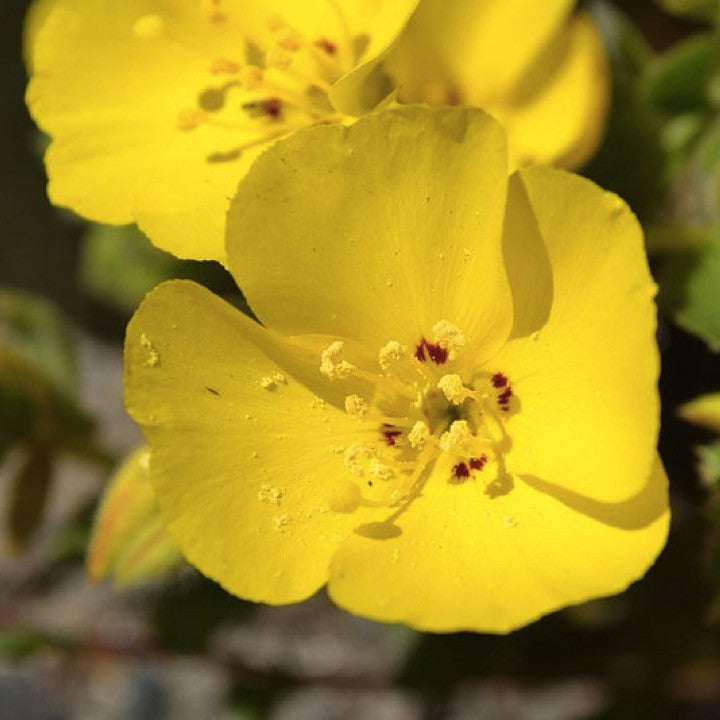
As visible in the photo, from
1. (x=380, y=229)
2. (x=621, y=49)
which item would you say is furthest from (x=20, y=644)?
(x=621, y=49)

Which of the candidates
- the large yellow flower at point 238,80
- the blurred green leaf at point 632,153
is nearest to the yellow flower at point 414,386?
the large yellow flower at point 238,80

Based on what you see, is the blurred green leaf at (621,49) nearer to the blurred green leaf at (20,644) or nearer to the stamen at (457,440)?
the stamen at (457,440)

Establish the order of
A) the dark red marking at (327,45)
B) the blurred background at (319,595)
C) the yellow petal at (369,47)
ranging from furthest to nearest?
1. the blurred background at (319,595)
2. the dark red marking at (327,45)
3. the yellow petal at (369,47)

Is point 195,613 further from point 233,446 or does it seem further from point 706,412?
point 706,412

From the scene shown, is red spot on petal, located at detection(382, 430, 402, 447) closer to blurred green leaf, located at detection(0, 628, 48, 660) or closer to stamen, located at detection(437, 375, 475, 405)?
stamen, located at detection(437, 375, 475, 405)

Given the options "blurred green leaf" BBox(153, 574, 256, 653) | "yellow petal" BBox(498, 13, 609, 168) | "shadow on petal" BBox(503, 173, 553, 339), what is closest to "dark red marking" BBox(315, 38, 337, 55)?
"yellow petal" BBox(498, 13, 609, 168)

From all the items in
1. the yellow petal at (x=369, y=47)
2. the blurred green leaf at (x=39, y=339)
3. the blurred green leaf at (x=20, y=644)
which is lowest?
the blurred green leaf at (x=20, y=644)

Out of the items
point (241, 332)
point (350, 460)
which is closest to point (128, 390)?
point (241, 332)
